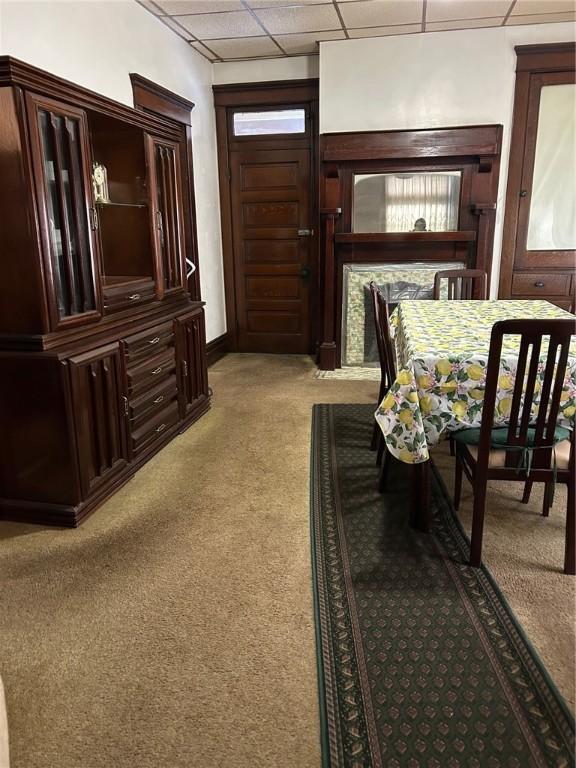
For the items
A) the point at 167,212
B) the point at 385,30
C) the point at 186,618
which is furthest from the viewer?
the point at 385,30

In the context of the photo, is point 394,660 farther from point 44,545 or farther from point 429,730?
point 44,545

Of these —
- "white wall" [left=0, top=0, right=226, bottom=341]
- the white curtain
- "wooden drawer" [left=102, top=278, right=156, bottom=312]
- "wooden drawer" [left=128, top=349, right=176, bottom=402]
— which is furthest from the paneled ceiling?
"wooden drawer" [left=128, top=349, right=176, bottom=402]

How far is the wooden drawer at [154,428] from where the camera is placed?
9.98 ft

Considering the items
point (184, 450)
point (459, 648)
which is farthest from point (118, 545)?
point (459, 648)

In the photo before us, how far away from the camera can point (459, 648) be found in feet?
5.74

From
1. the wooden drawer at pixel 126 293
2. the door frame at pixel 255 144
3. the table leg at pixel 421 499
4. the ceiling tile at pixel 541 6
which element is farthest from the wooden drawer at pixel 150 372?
the ceiling tile at pixel 541 6

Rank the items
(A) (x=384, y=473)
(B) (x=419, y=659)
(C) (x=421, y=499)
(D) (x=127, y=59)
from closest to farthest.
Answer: (B) (x=419, y=659) < (C) (x=421, y=499) < (A) (x=384, y=473) < (D) (x=127, y=59)

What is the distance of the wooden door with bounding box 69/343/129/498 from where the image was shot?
250 cm

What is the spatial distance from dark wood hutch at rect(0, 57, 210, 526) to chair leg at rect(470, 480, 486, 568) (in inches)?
65.7

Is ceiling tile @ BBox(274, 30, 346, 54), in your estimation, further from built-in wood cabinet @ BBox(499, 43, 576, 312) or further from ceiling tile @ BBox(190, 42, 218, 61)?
built-in wood cabinet @ BBox(499, 43, 576, 312)

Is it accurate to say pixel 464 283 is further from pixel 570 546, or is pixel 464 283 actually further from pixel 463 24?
pixel 570 546

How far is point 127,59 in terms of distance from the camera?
3.64 metres

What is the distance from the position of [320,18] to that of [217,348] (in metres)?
2.81

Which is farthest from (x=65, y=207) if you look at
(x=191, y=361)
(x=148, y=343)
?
(x=191, y=361)
